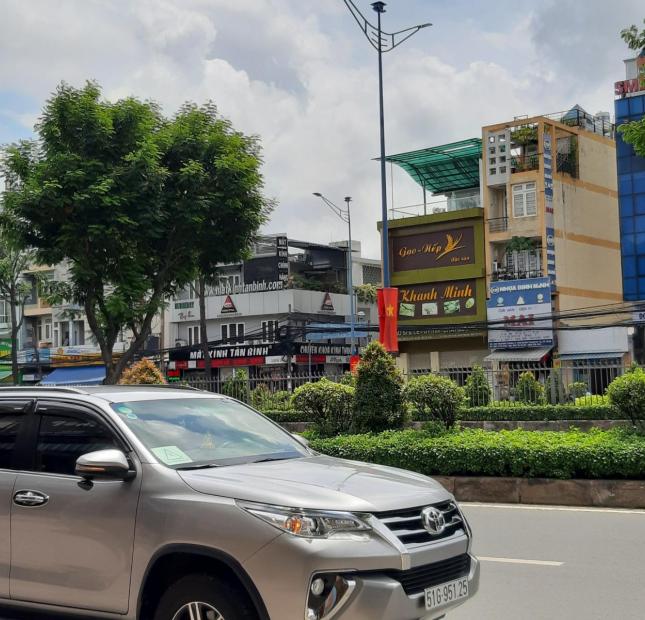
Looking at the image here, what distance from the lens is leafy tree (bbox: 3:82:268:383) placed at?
18.6m

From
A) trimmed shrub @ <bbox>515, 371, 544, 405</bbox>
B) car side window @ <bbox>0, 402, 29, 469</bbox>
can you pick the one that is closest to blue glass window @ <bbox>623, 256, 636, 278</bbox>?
trimmed shrub @ <bbox>515, 371, 544, 405</bbox>

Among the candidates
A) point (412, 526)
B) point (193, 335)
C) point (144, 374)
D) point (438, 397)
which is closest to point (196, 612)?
point (412, 526)

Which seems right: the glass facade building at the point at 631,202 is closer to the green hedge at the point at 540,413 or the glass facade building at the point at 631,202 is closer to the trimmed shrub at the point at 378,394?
the green hedge at the point at 540,413

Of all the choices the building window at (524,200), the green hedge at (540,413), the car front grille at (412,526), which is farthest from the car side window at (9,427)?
the building window at (524,200)

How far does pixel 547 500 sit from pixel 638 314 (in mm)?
→ 35296

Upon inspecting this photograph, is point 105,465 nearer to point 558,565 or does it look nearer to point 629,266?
point 558,565

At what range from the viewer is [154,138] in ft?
64.0

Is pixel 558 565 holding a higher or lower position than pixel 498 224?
lower

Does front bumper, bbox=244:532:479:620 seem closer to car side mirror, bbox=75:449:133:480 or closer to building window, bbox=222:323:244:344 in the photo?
car side mirror, bbox=75:449:133:480

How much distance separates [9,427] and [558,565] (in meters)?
4.70

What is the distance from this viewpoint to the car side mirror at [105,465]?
4758 mm

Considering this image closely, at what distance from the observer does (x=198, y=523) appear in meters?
4.48

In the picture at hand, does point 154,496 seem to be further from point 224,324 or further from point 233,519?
point 224,324

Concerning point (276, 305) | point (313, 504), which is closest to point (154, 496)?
point (313, 504)
